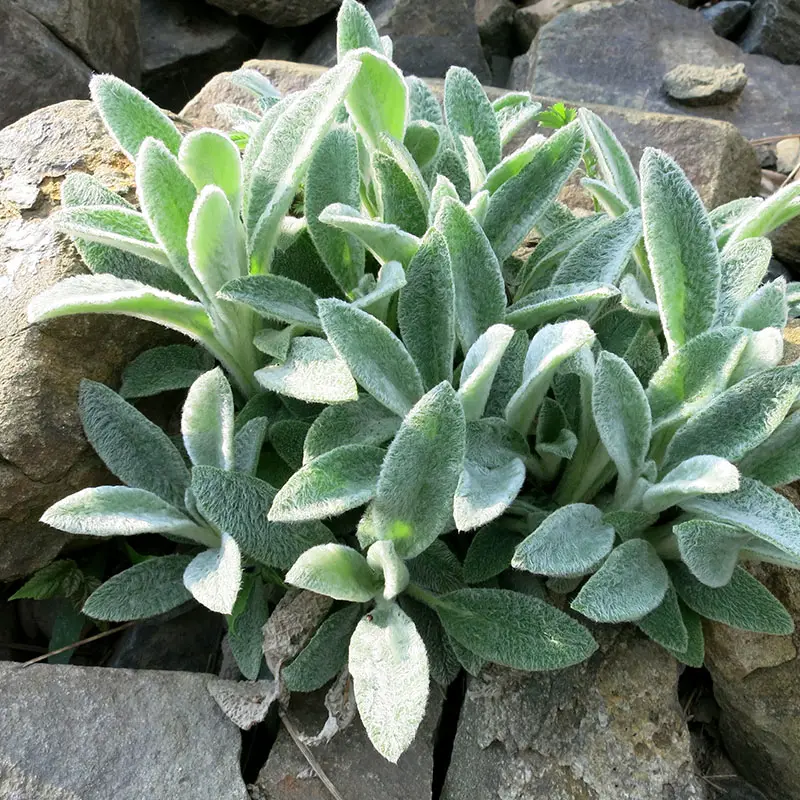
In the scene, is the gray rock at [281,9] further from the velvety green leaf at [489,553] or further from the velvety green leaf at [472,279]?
the velvety green leaf at [489,553]

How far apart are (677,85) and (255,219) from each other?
2.63m

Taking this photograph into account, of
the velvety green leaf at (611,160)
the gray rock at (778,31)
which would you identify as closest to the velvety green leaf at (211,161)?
the velvety green leaf at (611,160)

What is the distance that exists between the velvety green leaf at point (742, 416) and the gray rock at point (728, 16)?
345 cm

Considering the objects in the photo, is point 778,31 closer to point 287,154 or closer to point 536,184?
point 536,184

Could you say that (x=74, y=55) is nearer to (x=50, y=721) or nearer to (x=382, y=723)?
(x=50, y=721)

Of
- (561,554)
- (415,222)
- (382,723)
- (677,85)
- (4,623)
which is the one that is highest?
(415,222)

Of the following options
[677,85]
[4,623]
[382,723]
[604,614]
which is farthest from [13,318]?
[677,85]

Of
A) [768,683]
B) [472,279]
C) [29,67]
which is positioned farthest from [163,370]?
[29,67]

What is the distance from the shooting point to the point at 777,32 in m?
3.52

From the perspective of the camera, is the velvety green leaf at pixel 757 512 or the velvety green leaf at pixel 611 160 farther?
the velvety green leaf at pixel 611 160

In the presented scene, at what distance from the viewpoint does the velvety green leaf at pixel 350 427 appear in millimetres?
964

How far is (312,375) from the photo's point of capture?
949 millimetres

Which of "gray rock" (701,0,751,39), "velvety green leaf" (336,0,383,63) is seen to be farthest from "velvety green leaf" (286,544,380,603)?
"gray rock" (701,0,751,39)

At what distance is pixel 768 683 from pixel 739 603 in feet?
0.55
